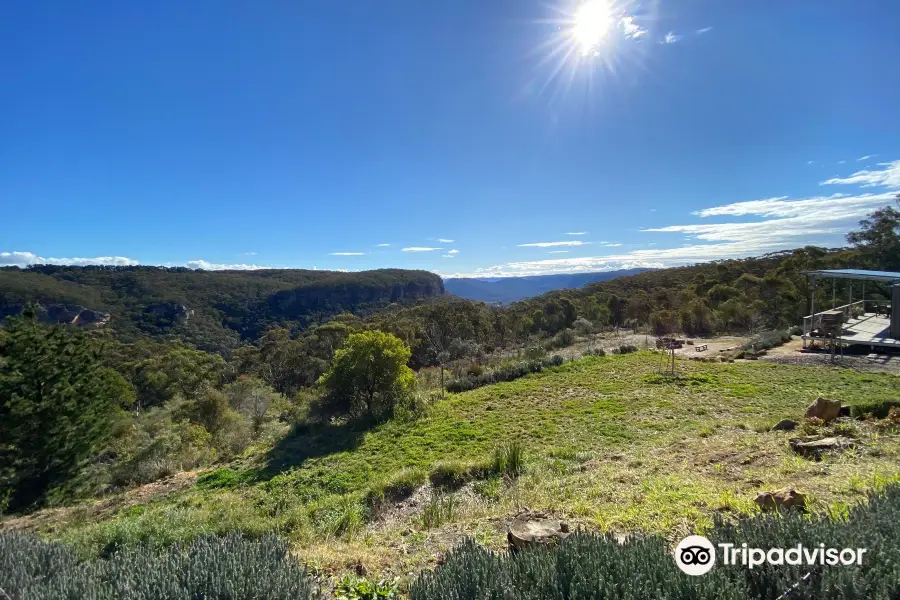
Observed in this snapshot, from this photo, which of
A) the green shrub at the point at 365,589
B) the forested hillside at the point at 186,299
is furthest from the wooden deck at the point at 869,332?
the forested hillside at the point at 186,299

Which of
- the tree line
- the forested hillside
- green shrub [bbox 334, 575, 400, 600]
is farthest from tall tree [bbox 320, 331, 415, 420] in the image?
the forested hillside

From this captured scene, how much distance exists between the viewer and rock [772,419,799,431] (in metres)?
6.65

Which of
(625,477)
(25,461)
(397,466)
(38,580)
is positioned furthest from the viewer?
(25,461)

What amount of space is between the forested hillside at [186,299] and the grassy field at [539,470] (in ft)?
193

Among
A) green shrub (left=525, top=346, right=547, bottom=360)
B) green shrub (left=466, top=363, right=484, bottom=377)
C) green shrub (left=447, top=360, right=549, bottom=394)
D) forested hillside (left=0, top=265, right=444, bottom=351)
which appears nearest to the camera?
green shrub (left=447, top=360, right=549, bottom=394)

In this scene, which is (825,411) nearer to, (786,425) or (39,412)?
(786,425)

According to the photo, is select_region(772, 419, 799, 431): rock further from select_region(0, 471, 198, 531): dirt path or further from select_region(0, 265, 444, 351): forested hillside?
select_region(0, 265, 444, 351): forested hillside

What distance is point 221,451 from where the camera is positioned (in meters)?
14.5

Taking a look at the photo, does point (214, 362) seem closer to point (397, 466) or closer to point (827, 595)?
point (397, 466)

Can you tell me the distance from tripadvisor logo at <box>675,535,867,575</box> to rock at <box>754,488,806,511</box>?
139cm

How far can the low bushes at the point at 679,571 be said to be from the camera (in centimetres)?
182

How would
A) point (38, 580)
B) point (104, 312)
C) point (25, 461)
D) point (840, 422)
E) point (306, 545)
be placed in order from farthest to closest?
point (104, 312) → point (25, 461) → point (840, 422) → point (306, 545) → point (38, 580)

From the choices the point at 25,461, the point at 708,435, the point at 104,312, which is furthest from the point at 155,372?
the point at 104,312

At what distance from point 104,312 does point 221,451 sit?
66.7m
